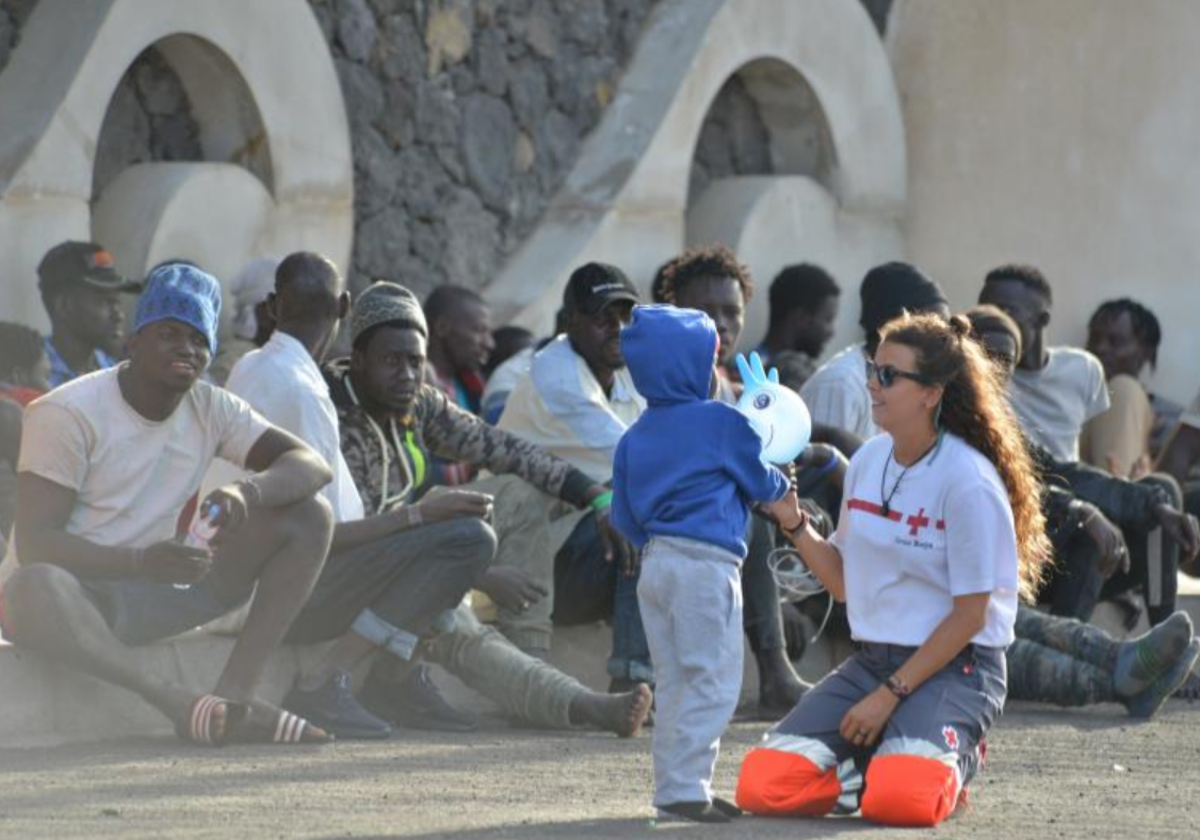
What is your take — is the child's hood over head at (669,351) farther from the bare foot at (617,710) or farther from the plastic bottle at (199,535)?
the bare foot at (617,710)

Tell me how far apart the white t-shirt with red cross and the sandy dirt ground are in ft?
1.49

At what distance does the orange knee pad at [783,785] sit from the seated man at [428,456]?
1458mm

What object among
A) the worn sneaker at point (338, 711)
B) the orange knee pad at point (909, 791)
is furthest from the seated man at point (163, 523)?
the orange knee pad at point (909, 791)

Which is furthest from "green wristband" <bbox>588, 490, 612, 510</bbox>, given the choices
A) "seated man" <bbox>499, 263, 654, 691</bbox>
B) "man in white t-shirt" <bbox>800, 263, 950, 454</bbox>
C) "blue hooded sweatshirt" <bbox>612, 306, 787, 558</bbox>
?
"blue hooded sweatshirt" <bbox>612, 306, 787, 558</bbox>

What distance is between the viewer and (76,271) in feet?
28.1

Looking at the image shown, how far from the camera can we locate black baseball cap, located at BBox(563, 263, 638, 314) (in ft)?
26.1

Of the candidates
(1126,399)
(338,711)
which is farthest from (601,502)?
(1126,399)

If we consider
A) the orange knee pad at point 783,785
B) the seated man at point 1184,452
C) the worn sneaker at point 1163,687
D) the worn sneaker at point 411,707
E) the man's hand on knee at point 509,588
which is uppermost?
the seated man at point 1184,452

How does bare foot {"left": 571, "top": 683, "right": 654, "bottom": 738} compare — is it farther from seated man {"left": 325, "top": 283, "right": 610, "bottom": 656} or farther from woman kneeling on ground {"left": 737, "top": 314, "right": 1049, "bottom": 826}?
woman kneeling on ground {"left": 737, "top": 314, "right": 1049, "bottom": 826}

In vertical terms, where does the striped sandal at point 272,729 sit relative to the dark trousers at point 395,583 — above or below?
below

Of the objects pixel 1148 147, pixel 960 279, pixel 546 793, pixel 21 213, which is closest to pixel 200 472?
pixel 546 793

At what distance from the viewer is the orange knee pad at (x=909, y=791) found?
→ 19.3 feet

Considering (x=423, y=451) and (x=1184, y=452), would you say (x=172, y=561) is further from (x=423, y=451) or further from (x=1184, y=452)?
(x=1184, y=452)

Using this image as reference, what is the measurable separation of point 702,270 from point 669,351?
3001mm
